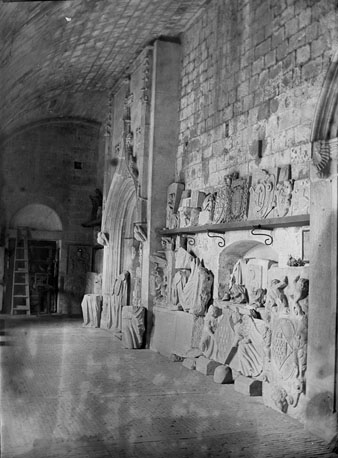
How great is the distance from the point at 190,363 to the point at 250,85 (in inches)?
143

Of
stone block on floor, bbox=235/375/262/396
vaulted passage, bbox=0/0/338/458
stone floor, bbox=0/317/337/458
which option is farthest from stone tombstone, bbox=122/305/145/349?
stone block on floor, bbox=235/375/262/396

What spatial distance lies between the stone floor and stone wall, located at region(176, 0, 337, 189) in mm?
2512

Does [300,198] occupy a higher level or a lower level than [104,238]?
higher

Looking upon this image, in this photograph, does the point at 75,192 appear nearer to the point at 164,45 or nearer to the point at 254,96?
the point at 164,45

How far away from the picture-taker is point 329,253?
4.55 m

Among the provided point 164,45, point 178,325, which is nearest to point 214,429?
point 178,325

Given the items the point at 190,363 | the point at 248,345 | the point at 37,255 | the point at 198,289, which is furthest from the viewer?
the point at 37,255

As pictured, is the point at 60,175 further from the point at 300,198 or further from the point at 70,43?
the point at 300,198

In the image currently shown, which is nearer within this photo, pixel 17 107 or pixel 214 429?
pixel 214 429

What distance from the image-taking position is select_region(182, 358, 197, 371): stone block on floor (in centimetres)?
676

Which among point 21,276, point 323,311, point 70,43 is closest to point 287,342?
point 323,311

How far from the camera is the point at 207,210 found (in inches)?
287

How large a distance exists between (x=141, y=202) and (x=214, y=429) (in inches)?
204

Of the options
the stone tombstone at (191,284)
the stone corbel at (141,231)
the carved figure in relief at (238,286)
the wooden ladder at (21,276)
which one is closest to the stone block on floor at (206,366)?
the stone tombstone at (191,284)
